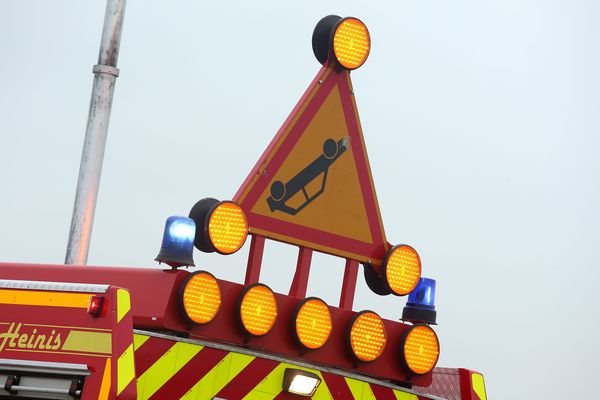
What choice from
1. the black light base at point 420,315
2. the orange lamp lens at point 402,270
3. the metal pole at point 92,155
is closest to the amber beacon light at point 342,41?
the orange lamp lens at point 402,270

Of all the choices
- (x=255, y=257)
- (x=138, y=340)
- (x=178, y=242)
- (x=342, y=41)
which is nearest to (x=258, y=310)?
(x=178, y=242)

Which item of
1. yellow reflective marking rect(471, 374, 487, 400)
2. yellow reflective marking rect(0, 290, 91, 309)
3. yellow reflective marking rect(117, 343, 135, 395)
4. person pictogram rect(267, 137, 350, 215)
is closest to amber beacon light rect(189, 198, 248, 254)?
person pictogram rect(267, 137, 350, 215)

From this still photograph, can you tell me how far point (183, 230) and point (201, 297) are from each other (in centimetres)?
30

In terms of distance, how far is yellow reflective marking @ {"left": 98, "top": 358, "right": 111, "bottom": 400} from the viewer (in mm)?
4598

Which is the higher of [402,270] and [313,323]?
[402,270]

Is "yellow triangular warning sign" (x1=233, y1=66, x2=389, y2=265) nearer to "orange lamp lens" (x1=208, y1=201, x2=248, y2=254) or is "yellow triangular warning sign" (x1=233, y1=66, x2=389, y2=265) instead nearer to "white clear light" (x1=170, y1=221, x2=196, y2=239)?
"orange lamp lens" (x1=208, y1=201, x2=248, y2=254)

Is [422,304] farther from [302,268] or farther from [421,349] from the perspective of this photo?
[302,268]

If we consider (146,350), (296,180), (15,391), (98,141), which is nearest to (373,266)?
(296,180)

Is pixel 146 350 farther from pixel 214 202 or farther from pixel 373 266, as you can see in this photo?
pixel 373 266

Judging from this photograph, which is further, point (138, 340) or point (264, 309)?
point (264, 309)

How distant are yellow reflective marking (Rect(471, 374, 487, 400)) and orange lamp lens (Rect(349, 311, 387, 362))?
0.59m

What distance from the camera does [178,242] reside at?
5.20 meters

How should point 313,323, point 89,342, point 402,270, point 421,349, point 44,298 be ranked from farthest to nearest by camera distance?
point 402,270 → point 421,349 → point 313,323 → point 44,298 → point 89,342

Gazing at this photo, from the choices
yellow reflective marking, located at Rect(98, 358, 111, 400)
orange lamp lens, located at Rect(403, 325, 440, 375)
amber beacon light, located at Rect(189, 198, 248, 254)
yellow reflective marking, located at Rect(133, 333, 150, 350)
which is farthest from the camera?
orange lamp lens, located at Rect(403, 325, 440, 375)
